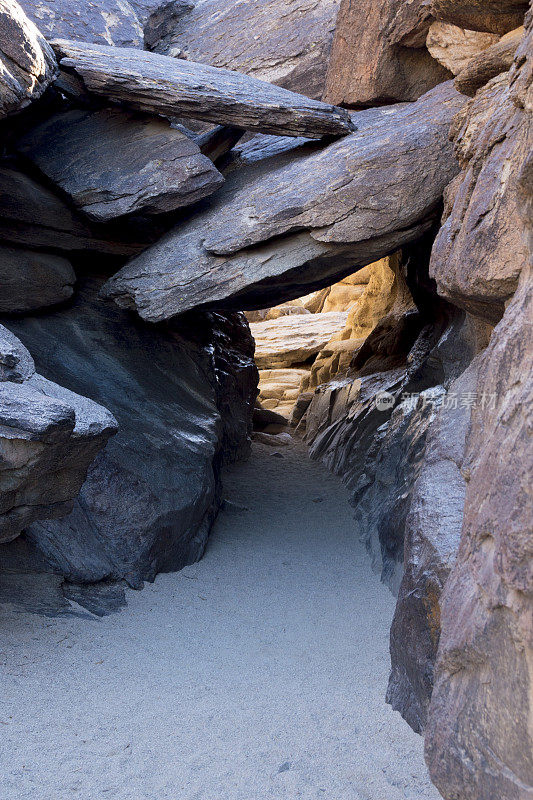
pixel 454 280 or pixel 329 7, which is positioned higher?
pixel 329 7

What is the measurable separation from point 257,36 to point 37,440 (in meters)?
9.30

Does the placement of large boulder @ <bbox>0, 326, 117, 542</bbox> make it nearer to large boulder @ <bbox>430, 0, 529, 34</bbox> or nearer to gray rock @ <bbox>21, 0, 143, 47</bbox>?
large boulder @ <bbox>430, 0, 529, 34</bbox>

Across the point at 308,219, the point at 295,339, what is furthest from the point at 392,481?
the point at 295,339

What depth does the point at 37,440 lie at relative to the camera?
3918mm

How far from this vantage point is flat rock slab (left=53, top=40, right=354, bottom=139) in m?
6.32

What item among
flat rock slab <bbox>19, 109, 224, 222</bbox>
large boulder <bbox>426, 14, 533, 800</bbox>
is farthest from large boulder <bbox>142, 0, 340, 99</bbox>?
large boulder <bbox>426, 14, 533, 800</bbox>

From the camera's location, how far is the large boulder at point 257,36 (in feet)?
33.4

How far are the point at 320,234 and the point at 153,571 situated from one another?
3.66 metres

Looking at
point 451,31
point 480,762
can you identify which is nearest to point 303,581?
point 480,762

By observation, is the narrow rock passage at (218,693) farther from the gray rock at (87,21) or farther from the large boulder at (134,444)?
the gray rock at (87,21)

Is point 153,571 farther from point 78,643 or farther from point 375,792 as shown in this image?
point 375,792

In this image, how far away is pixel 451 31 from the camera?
690cm

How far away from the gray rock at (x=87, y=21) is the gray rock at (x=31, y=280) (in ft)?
10.6

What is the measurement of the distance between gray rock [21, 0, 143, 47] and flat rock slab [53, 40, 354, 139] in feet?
6.82
